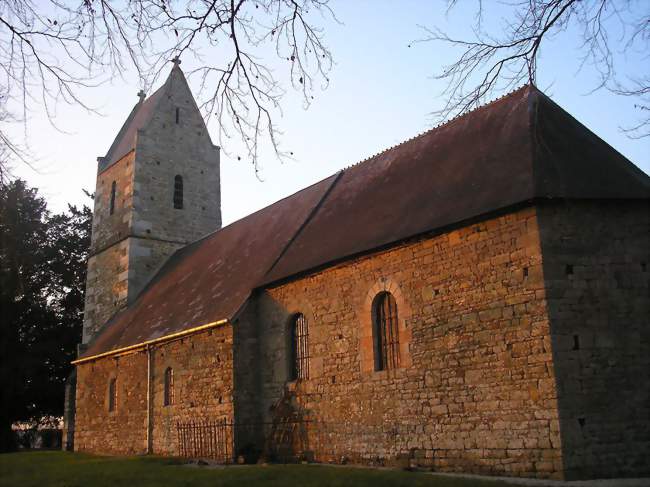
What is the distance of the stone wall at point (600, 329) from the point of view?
1029 centimetres

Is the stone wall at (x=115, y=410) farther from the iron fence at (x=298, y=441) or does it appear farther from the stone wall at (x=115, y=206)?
the stone wall at (x=115, y=206)

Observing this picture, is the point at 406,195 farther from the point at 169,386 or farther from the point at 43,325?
the point at 43,325

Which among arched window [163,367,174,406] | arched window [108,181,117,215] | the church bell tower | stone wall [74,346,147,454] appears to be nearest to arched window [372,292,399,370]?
arched window [163,367,174,406]

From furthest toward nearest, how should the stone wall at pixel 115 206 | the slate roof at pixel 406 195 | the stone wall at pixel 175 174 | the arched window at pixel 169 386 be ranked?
the stone wall at pixel 175 174
the stone wall at pixel 115 206
the arched window at pixel 169 386
the slate roof at pixel 406 195

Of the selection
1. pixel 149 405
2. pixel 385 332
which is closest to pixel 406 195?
pixel 385 332

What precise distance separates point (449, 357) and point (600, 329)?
2679mm

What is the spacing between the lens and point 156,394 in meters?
19.6

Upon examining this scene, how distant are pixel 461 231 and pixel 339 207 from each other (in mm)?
5959

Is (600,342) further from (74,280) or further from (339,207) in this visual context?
(74,280)

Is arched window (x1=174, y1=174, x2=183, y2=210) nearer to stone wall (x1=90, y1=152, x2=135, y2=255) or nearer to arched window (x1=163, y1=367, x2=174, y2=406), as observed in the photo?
stone wall (x1=90, y1=152, x2=135, y2=255)

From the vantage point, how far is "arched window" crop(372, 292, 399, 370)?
13.4 metres

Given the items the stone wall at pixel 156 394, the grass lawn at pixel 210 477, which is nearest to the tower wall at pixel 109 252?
the stone wall at pixel 156 394

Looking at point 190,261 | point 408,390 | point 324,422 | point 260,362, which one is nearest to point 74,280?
point 190,261

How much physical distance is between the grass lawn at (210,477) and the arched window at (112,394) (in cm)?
726
